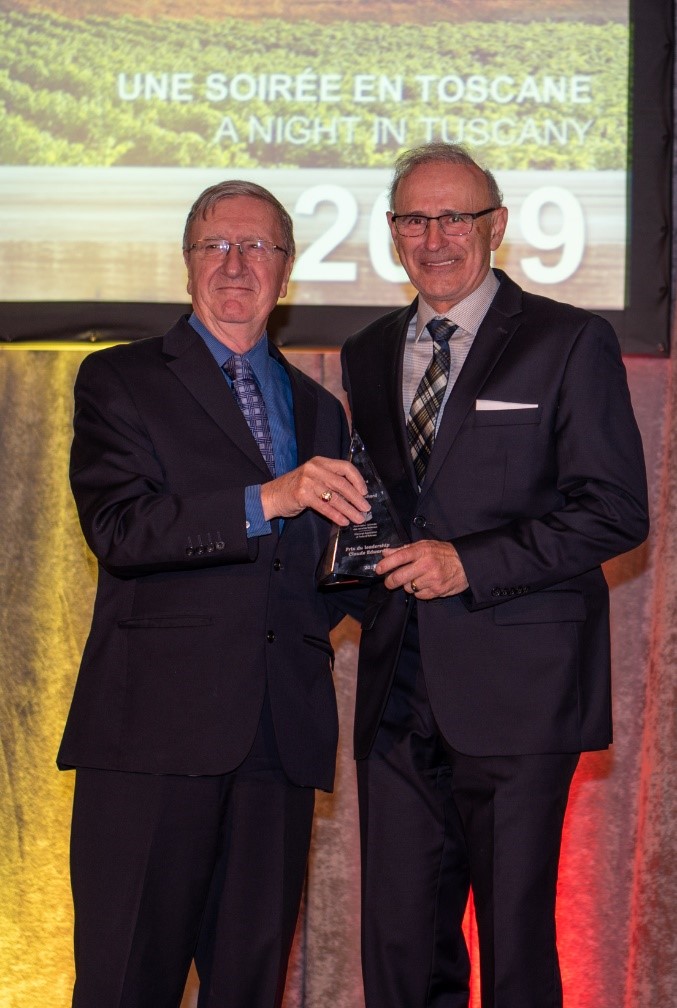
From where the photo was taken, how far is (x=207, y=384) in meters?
2.46

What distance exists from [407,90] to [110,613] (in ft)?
6.43

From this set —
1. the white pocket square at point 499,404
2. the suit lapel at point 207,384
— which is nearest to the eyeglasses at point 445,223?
the white pocket square at point 499,404

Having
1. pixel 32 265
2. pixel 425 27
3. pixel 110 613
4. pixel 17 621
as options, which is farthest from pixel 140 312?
pixel 110 613

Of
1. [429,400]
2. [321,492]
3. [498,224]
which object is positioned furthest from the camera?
[498,224]

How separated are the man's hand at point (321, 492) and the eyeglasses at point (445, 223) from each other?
578 mm

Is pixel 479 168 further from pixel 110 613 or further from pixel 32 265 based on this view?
pixel 32 265

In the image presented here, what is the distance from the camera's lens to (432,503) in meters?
2.42

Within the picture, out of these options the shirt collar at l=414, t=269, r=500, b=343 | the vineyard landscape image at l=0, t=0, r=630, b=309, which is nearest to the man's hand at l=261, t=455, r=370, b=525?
the shirt collar at l=414, t=269, r=500, b=343

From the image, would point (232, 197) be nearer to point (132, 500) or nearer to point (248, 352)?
point (248, 352)

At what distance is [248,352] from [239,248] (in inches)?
8.3

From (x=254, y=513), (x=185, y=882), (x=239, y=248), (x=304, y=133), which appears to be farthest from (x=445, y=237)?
(x=185, y=882)

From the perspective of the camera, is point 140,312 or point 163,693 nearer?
point 163,693

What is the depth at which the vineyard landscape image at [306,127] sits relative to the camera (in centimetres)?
357

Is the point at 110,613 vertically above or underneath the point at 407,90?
underneath
